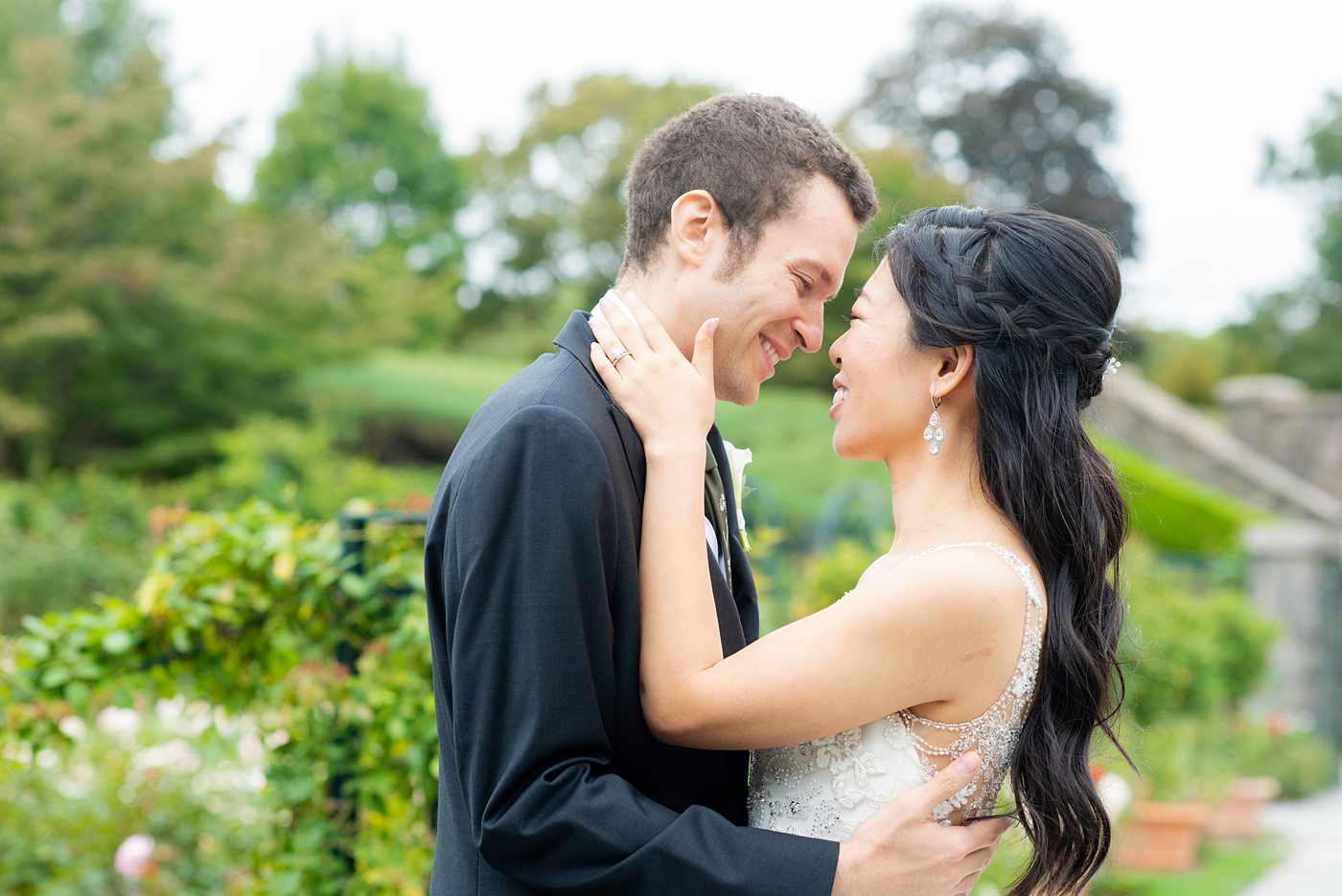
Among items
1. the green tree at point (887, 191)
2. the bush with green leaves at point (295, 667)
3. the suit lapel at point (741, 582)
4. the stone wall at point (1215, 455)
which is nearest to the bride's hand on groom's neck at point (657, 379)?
the suit lapel at point (741, 582)

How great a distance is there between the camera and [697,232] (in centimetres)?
222

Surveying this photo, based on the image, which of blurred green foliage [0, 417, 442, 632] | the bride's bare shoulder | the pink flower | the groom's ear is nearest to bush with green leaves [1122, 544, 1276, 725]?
blurred green foliage [0, 417, 442, 632]

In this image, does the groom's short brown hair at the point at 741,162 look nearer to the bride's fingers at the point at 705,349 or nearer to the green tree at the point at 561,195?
the bride's fingers at the point at 705,349

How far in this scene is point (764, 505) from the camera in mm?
10766

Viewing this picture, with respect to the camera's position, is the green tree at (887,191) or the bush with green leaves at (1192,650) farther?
the green tree at (887,191)

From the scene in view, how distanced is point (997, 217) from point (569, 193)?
1022 inches

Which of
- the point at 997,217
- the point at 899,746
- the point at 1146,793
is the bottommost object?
the point at 1146,793

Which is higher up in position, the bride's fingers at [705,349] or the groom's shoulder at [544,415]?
the bride's fingers at [705,349]

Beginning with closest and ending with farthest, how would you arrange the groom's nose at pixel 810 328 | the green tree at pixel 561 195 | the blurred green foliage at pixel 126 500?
the groom's nose at pixel 810 328 < the blurred green foliage at pixel 126 500 < the green tree at pixel 561 195

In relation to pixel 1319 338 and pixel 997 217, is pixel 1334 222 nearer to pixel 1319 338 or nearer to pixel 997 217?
pixel 1319 338

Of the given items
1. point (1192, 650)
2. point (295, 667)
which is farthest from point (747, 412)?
point (295, 667)

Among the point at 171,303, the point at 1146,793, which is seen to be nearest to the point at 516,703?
the point at 1146,793

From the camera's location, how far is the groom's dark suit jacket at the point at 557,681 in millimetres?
1717

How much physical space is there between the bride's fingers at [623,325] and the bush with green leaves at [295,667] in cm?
156
